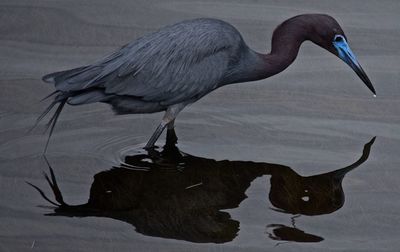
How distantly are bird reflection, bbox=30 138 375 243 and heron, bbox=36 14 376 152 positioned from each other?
14.0 inches

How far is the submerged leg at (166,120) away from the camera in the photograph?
7.52 meters

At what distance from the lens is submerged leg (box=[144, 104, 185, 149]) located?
7516 mm

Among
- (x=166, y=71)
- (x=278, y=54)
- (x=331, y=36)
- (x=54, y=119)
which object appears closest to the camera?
(x=166, y=71)

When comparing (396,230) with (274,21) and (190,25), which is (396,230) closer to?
(190,25)

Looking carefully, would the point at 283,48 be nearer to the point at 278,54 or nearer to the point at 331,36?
the point at 278,54

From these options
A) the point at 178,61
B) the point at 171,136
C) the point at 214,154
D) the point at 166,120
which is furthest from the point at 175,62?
the point at 214,154

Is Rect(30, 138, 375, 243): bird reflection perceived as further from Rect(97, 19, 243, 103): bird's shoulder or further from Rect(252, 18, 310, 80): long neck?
Rect(252, 18, 310, 80): long neck

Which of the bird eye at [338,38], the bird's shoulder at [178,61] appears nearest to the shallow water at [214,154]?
the bird's shoulder at [178,61]

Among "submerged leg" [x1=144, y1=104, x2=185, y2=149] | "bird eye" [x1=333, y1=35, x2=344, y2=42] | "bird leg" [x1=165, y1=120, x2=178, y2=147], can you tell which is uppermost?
"bird eye" [x1=333, y1=35, x2=344, y2=42]

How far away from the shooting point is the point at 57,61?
9047 mm

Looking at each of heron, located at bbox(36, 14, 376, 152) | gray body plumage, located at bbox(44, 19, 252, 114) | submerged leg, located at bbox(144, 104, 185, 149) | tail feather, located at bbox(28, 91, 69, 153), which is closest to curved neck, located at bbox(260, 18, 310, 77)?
heron, located at bbox(36, 14, 376, 152)

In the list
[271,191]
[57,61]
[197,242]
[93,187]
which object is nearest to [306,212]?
[271,191]

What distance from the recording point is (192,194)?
22.9ft

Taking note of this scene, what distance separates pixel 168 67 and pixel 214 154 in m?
0.70
